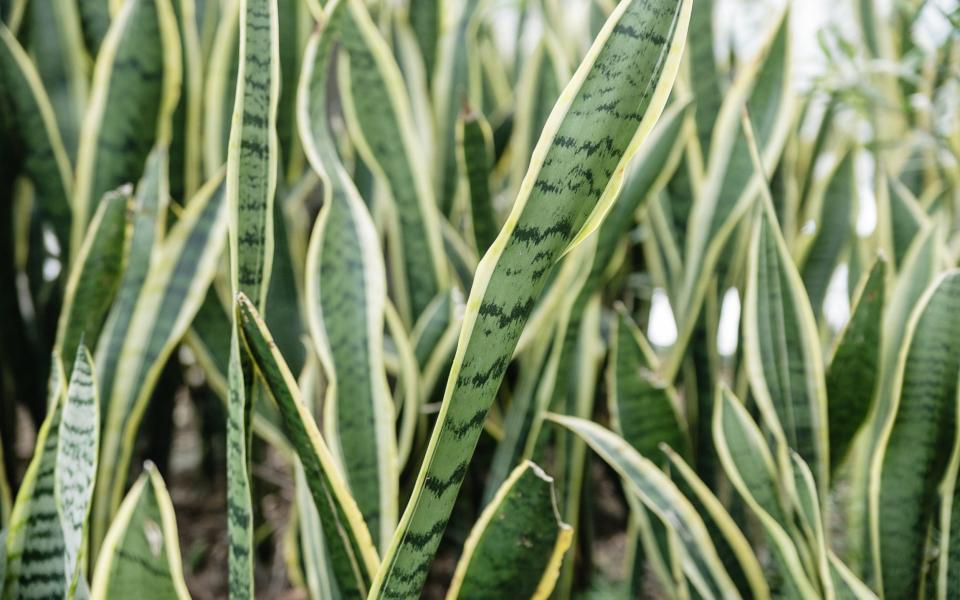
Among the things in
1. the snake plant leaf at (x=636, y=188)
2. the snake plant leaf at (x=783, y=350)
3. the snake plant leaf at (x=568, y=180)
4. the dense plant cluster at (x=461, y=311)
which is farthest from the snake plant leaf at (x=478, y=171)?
the snake plant leaf at (x=568, y=180)

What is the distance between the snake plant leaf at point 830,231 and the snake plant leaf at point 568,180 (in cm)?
52

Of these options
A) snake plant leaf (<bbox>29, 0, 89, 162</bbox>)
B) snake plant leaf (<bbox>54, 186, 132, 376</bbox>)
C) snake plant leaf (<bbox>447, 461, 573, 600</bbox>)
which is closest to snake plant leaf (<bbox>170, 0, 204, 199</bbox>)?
snake plant leaf (<bbox>29, 0, 89, 162</bbox>)

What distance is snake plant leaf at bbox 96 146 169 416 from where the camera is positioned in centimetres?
58

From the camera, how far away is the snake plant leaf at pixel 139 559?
40 centimetres

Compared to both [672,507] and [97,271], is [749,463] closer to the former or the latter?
[672,507]

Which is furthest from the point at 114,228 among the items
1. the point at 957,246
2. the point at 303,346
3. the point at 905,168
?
the point at 905,168

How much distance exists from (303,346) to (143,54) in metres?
0.29

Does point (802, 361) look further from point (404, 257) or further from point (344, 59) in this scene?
point (344, 59)

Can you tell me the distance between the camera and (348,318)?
54 centimetres

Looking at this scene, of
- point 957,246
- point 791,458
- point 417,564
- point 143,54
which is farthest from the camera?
point 957,246

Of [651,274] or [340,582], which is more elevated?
[651,274]

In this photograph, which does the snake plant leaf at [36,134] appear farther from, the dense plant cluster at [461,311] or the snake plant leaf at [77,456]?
the snake plant leaf at [77,456]

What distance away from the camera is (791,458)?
0.48 m

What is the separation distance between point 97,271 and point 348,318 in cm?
18
